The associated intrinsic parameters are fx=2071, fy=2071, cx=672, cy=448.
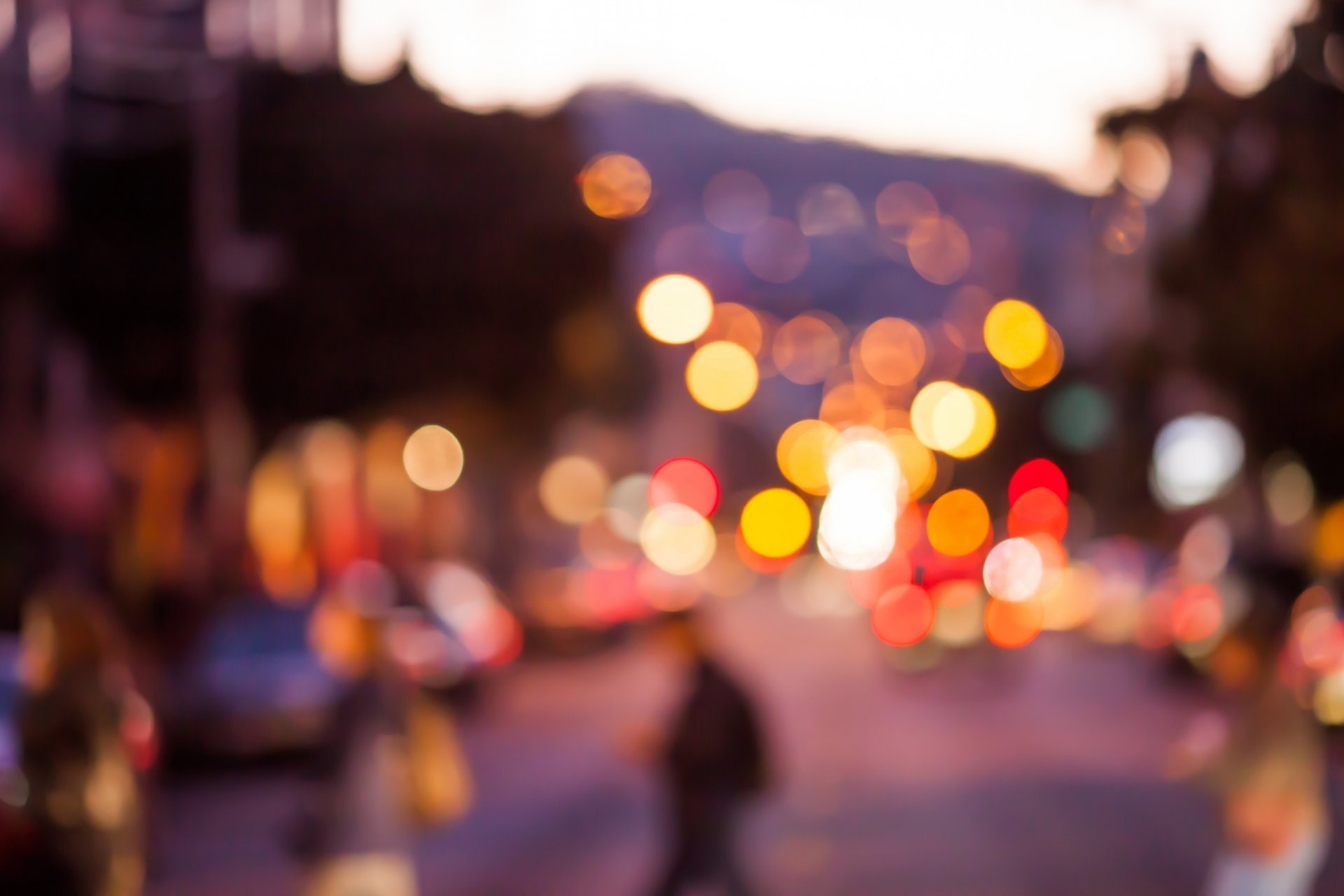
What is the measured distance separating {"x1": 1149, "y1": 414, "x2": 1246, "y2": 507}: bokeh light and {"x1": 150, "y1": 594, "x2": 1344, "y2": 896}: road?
14.0 metres

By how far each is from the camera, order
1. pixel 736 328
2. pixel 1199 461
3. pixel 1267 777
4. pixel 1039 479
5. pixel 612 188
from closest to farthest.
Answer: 1. pixel 1267 777
2. pixel 612 188
3. pixel 1199 461
4. pixel 1039 479
5. pixel 736 328

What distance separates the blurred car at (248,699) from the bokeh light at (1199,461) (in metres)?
28.7

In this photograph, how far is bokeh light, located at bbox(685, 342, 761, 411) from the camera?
423 feet

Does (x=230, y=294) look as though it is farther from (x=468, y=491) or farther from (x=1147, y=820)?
(x=468, y=491)

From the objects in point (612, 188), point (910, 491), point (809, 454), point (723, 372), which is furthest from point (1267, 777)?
point (809, 454)

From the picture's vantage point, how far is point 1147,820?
15414mm

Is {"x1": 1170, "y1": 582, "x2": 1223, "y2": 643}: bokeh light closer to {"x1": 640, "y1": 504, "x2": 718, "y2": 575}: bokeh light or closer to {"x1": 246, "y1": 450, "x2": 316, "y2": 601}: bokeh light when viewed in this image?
{"x1": 246, "y1": 450, "x2": 316, "y2": 601}: bokeh light

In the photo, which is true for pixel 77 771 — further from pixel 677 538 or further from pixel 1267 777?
pixel 677 538

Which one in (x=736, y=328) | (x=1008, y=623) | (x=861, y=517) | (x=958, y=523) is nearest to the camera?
(x=1008, y=623)

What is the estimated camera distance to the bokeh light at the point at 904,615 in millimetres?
31422

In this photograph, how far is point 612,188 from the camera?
44.7 metres

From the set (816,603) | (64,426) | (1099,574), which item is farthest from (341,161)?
(816,603)

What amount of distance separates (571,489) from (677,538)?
134 ft

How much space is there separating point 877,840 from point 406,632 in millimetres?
11555
